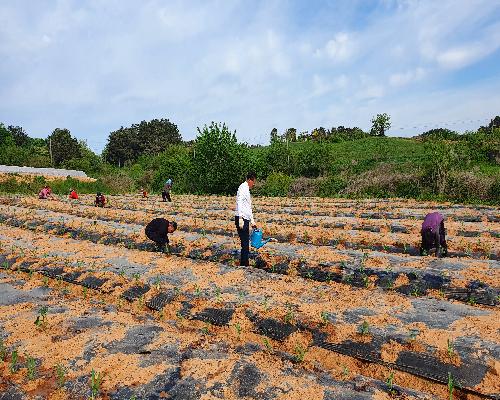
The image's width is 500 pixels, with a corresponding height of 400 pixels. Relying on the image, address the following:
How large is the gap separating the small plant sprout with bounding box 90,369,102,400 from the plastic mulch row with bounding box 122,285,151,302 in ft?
8.04

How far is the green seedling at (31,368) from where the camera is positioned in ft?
12.0

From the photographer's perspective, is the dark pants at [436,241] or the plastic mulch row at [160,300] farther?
the dark pants at [436,241]

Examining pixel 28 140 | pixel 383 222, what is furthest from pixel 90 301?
pixel 28 140

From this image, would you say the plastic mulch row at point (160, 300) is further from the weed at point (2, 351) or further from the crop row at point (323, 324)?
the weed at point (2, 351)

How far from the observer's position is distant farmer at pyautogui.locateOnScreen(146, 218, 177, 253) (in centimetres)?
912

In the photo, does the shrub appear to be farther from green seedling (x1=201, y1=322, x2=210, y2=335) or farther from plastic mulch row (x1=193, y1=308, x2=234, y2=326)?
green seedling (x1=201, y1=322, x2=210, y2=335)

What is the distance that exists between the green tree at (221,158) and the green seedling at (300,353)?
87.3 ft

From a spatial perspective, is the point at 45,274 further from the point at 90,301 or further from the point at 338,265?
the point at 338,265

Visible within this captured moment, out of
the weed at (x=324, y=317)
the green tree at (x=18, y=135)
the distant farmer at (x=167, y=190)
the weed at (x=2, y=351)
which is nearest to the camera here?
the weed at (x=2, y=351)

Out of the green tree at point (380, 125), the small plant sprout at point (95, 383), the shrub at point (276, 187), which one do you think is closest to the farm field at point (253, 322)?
the small plant sprout at point (95, 383)

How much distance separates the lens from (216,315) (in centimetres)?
526

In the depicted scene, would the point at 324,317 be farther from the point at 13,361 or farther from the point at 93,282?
the point at 93,282

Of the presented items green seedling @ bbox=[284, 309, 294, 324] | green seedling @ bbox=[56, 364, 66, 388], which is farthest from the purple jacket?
green seedling @ bbox=[56, 364, 66, 388]

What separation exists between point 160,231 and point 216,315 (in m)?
4.33
